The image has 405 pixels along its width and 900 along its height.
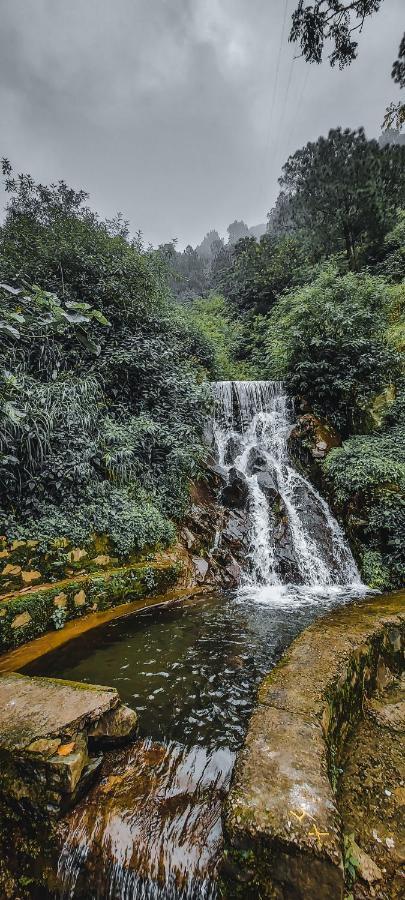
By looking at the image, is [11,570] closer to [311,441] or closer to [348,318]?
[311,441]

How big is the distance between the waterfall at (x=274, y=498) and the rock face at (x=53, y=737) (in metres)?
3.84

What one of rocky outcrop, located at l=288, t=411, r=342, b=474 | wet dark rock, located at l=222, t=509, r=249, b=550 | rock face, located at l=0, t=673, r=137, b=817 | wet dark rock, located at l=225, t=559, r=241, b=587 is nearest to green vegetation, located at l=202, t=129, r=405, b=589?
rocky outcrop, located at l=288, t=411, r=342, b=474

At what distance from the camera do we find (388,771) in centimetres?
196

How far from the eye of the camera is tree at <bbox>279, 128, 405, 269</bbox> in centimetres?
1266

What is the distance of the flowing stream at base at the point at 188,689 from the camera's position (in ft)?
5.31

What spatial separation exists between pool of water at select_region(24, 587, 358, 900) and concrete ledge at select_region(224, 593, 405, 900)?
0.41 m

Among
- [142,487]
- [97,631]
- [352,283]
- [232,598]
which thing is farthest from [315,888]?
[352,283]

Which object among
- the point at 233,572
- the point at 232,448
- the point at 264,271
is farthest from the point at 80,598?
the point at 264,271

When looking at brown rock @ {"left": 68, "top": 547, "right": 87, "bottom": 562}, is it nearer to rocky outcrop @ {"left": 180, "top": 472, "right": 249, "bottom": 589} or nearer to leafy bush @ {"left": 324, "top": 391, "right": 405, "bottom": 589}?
rocky outcrop @ {"left": 180, "top": 472, "right": 249, "bottom": 589}

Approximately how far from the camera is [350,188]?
42.8ft

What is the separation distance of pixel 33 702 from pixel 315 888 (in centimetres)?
177

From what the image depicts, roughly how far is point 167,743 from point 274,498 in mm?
5219

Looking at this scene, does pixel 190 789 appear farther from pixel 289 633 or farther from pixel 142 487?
pixel 142 487

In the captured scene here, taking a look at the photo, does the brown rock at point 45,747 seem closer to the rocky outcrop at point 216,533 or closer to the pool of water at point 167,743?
the pool of water at point 167,743
